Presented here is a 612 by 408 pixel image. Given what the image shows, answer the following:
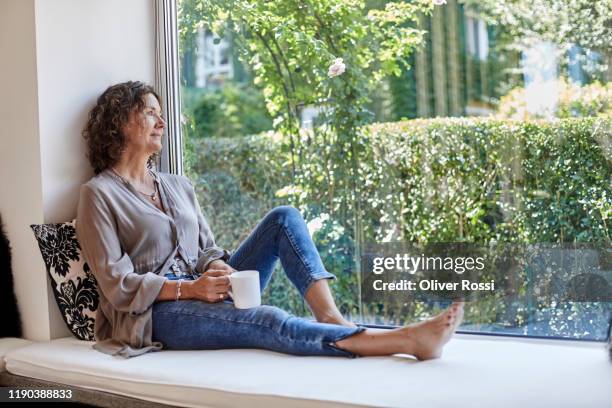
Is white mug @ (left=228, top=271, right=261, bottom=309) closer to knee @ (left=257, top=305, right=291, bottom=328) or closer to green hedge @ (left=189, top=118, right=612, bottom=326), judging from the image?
knee @ (left=257, top=305, right=291, bottom=328)

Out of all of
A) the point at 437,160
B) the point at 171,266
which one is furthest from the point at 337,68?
the point at 171,266

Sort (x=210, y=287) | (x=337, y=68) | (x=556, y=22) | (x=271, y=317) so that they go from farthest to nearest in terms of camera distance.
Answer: (x=337, y=68)
(x=556, y=22)
(x=210, y=287)
(x=271, y=317)

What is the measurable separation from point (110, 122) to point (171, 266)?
24.6 inches

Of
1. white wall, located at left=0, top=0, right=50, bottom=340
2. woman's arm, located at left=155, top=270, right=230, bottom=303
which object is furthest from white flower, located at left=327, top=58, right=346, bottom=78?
white wall, located at left=0, top=0, right=50, bottom=340

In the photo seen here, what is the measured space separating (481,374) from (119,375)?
1.09 meters

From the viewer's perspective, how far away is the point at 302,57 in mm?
3119

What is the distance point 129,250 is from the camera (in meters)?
2.53

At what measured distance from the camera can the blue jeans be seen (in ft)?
6.97

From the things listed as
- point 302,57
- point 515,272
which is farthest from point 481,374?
point 302,57

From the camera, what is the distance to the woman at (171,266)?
2.12 meters

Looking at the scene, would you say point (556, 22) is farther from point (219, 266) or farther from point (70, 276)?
point (70, 276)

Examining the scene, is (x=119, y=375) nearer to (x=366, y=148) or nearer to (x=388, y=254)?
(x=388, y=254)

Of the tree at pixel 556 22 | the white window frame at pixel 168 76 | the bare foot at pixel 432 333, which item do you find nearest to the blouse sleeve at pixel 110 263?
the white window frame at pixel 168 76

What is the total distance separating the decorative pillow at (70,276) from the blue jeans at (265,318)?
1.20 ft
